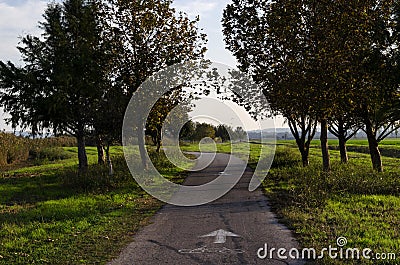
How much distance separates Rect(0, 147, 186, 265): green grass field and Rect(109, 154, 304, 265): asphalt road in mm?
470

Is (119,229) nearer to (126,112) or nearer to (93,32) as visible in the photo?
(126,112)

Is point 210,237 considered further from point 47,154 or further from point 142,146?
point 47,154

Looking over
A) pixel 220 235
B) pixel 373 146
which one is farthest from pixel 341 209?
pixel 373 146

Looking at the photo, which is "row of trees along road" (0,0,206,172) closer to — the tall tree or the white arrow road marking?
the tall tree

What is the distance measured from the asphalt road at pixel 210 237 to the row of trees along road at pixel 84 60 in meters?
8.88

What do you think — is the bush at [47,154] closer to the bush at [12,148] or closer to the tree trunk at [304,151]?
the bush at [12,148]

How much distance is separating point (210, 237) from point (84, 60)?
45.9 feet

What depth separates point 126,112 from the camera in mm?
20047

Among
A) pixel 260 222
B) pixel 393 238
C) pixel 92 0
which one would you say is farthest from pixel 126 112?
pixel 393 238

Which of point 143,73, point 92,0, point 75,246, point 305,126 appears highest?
point 92,0

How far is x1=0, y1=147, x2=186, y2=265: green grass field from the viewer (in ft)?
27.8

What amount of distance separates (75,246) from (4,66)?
53.7 ft

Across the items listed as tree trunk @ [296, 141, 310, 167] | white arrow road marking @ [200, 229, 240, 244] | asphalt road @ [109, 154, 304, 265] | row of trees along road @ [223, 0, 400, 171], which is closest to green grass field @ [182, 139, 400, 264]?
asphalt road @ [109, 154, 304, 265]

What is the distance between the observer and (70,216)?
39.7 feet
